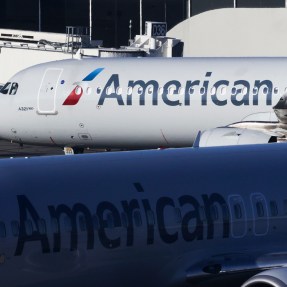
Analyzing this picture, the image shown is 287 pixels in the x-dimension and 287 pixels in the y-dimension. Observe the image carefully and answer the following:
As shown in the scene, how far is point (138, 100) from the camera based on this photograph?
129 ft

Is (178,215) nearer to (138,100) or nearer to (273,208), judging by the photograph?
(273,208)

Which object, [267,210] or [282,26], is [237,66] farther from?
[282,26]

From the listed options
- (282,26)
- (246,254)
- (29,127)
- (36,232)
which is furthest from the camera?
(282,26)

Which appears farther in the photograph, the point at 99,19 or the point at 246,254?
the point at 99,19

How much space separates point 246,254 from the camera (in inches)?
709

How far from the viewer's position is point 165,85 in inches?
1534

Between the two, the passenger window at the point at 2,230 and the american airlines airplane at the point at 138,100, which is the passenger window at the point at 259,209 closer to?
the passenger window at the point at 2,230

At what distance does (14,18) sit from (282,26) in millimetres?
23938

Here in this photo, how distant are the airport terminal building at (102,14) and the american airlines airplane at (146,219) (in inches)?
2381

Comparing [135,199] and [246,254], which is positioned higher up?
[135,199]

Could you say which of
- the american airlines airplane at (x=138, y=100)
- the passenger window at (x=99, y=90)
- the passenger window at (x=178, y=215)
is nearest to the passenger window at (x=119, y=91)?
the american airlines airplane at (x=138, y=100)

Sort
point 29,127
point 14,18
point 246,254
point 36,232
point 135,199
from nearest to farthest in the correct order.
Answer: point 36,232 < point 135,199 < point 246,254 < point 29,127 < point 14,18

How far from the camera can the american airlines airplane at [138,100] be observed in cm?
3838

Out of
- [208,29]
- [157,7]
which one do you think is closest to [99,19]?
[157,7]
